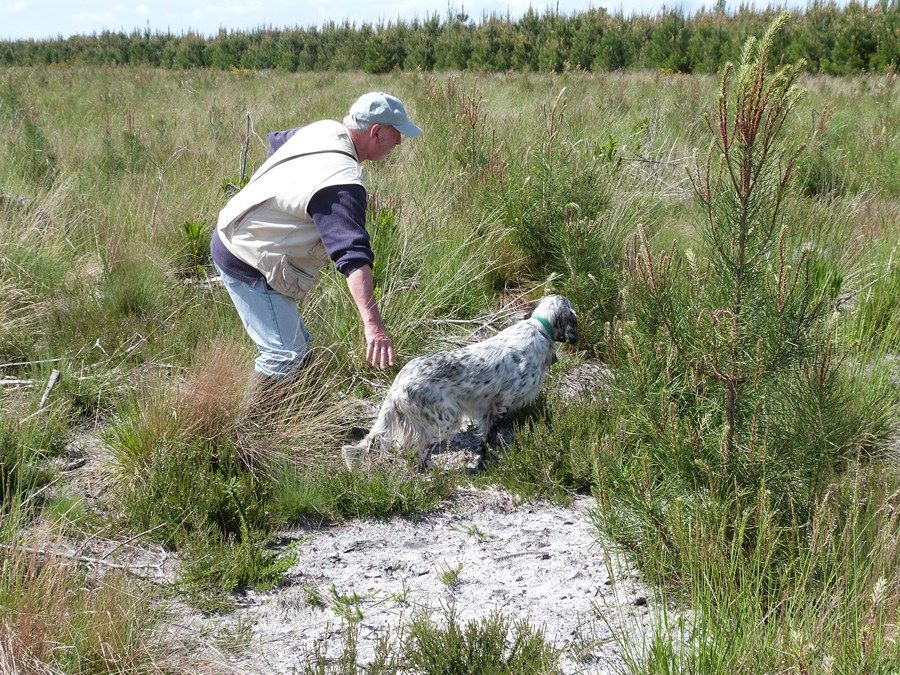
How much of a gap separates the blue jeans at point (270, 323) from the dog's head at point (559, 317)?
147cm

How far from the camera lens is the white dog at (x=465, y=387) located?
4.06 m

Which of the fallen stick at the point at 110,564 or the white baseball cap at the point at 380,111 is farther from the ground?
the white baseball cap at the point at 380,111

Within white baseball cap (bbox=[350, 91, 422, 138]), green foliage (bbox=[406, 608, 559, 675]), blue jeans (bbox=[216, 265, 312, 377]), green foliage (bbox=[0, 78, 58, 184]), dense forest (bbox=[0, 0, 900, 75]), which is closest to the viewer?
green foliage (bbox=[406, 608, 559, 675])

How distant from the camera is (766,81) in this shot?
2.58 meters

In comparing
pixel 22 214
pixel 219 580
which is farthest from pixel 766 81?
pixel 22 214

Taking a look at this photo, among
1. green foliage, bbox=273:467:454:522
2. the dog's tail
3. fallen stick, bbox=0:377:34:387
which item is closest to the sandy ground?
green foliage, bbox=273:467:454:522

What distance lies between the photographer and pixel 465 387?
4.25m

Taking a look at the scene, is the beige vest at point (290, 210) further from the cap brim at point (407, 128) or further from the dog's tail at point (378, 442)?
the dog's tail at point (378, 442)

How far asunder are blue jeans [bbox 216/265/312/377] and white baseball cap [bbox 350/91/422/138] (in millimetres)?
1056

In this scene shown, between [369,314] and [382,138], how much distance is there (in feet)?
3.48

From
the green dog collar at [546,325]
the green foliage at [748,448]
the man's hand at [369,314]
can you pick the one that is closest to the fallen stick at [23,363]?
the man's hand at [369,314]

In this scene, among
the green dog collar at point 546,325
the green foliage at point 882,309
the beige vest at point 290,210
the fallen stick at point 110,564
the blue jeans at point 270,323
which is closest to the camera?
the fallen stick at point 110,564

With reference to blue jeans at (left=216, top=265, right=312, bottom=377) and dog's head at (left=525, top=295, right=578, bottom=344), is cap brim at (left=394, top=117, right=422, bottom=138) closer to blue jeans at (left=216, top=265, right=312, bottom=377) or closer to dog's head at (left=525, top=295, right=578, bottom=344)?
blue jeans at (left=216, top=265, right=312, bottom=377)

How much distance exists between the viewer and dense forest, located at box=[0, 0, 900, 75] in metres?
20.6
